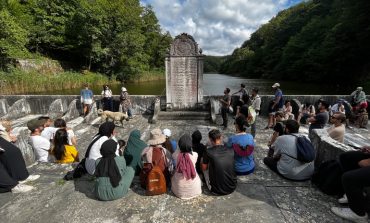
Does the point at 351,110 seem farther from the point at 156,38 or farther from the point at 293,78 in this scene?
the point at 156,38

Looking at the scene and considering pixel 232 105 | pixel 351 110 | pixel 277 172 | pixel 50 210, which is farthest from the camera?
pixel 232 105

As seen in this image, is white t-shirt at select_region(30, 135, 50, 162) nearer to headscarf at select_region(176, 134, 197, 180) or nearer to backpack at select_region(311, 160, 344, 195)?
headscarf at select_region(176, 134, 197, 180)

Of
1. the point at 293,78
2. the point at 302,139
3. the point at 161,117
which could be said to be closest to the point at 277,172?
the point at 302,139

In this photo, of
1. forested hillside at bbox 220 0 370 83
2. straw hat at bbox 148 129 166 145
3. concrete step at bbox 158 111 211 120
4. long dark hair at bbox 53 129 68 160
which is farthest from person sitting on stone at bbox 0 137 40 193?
forested hillside at bbox 220 0 370 83

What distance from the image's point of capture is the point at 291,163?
13.1ft

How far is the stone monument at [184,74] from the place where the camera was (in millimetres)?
9891

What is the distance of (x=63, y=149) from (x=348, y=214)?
5209mm

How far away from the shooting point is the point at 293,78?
144 feet

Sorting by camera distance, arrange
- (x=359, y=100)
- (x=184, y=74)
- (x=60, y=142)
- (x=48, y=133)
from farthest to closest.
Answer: (x=184, y=74)
(x=359, y=100)
(x=48, y=133)
(x=60, y=142)

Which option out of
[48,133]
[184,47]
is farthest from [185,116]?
[48,133]

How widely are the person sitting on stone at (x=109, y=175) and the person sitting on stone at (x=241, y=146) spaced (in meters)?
1.96

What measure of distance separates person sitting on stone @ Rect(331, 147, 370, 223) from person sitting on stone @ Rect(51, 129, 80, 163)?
16.3 ft

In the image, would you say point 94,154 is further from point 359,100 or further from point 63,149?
point 359,100

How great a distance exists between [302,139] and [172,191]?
2.40 meters
